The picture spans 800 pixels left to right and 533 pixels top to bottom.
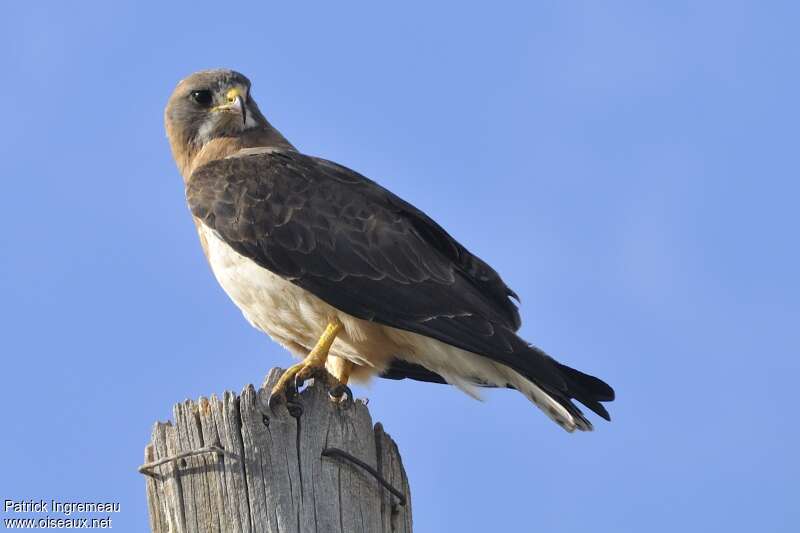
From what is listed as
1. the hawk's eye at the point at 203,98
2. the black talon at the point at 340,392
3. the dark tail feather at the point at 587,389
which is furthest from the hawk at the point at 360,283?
the hawk's eye at the point at 203,98

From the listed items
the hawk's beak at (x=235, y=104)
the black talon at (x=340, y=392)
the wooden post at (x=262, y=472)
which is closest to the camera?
the wooden post at (x=262, y=472)

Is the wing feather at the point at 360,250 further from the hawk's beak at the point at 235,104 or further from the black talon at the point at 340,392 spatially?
the hawk's beak at the point at 235,104

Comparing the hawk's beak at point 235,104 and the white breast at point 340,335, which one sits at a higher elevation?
the hawk's beak at point 235,104

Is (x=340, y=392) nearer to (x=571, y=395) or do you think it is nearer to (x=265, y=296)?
(x=265, y=296)

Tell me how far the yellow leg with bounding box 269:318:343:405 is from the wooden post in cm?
13

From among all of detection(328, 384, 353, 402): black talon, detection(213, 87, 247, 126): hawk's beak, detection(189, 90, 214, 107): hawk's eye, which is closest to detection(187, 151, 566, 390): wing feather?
detection(328, 384, 353, 402): black talon

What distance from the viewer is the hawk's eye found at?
841 cm

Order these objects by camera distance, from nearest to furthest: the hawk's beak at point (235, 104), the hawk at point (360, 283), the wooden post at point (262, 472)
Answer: the wooden post at point (262, 472) → the hawk at point (360, 283) → the hawk's beak at point (235, 104)

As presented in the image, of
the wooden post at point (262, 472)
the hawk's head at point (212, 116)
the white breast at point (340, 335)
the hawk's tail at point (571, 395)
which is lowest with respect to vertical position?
the wooden post at point (262, 472)

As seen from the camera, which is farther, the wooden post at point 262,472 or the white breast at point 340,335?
the white breast at point 340,335

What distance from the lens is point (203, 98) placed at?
8.43 metres

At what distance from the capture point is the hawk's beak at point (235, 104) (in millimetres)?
8148

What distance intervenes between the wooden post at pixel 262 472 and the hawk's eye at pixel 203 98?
13.3ft

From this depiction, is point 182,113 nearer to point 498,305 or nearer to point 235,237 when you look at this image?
point 235,237
